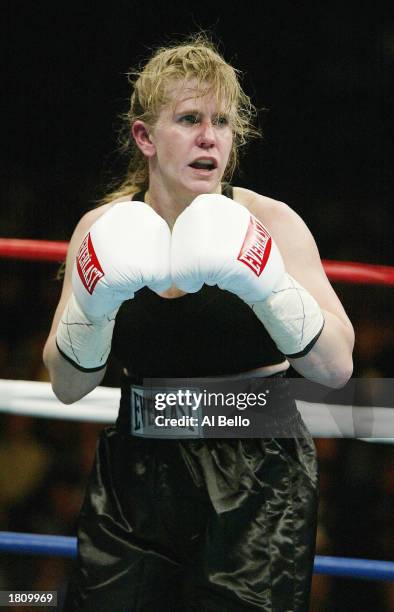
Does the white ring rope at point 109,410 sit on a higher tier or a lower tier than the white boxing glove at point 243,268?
lower

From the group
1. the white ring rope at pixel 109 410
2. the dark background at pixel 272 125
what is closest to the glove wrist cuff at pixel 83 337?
the white ring rope at pixel 109 410

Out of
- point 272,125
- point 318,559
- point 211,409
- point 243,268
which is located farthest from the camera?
point 272,125

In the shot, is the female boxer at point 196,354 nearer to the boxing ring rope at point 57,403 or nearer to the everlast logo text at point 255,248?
the everlast logo text at point 255,248

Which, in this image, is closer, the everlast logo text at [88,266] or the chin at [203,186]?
the everlast logo text at [88,266]

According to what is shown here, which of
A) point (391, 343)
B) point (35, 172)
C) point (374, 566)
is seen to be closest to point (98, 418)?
point (374, 566)

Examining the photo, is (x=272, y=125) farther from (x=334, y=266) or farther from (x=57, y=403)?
(x=57, y=403)

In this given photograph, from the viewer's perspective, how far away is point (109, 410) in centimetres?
151

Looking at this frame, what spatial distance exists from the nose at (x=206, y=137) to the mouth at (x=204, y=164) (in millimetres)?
19

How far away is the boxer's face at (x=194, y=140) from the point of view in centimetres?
118

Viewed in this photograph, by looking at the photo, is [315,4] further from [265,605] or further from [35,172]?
[265,605]

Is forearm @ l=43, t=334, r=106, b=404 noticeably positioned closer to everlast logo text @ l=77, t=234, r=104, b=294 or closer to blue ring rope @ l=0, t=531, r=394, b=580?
everlast logo text @ l=77, t=234, r=104, b=294

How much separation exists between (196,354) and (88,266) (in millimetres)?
199

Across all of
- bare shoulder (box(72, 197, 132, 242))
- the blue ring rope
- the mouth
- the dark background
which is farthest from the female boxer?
the dark background

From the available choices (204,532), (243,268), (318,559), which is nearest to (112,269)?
(243,268)
